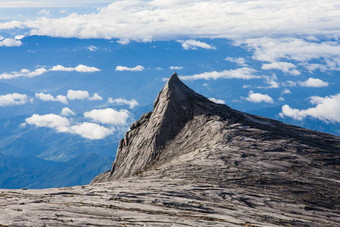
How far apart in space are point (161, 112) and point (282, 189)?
27.3 meters

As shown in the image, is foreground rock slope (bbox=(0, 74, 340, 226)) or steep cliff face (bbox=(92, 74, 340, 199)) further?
steep cliff face (bbox=(92, 74, 340, 199))

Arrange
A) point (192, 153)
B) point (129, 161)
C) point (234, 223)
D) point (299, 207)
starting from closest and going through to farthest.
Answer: point (234, 223)
point (299, 207)
point (192, 153)
point (129, 161)

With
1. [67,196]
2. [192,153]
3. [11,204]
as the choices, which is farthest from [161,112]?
[11,204]

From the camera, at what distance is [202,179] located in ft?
116

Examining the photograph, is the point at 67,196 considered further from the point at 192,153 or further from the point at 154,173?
the point at 192,153

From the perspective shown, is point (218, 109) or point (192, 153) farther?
point (218, 109)

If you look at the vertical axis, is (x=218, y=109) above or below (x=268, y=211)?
above

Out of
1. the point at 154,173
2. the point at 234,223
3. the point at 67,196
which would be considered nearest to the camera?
the point at 234,223

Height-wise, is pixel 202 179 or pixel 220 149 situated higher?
pixel 220 149

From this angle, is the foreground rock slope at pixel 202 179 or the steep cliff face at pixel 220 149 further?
the steep cliff face at pixel 220 149

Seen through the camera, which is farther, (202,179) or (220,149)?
(220,149)

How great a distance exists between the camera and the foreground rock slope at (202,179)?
24.1 metres

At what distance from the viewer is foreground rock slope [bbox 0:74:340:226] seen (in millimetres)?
24109

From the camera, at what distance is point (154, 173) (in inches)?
1582
